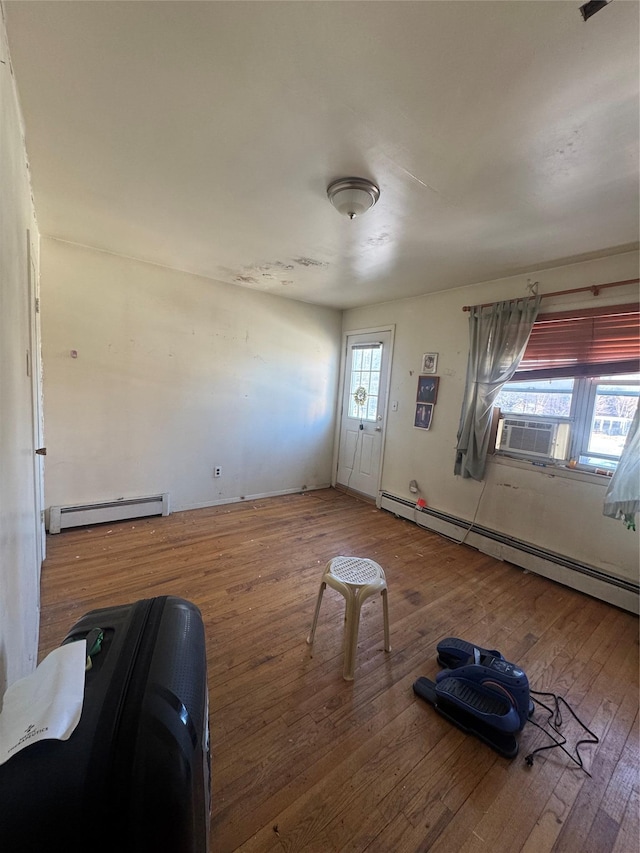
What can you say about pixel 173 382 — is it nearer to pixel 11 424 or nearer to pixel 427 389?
pixel 11 424

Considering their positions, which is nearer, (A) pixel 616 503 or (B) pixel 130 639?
(B) pixel 130 639

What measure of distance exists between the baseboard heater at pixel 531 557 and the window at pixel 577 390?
2.47 ft

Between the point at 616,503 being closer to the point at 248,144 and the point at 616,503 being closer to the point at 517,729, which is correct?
the point at 517,729

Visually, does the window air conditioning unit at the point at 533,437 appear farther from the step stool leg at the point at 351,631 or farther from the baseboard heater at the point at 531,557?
the step stool leg at the point at 351,631

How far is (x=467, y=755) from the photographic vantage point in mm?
1406

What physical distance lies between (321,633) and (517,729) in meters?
0.99

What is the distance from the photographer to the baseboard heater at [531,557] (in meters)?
2.43

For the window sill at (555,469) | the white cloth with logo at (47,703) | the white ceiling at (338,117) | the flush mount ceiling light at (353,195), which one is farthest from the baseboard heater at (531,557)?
the white cloth with logo at (47,703)

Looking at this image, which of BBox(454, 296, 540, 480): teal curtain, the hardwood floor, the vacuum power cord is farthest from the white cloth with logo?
BBox(454, 296, 540, 480): teal curtain

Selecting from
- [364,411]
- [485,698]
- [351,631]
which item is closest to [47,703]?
[351,631]

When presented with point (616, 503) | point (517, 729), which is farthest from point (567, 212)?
point (517, 729)

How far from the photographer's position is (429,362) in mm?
3660

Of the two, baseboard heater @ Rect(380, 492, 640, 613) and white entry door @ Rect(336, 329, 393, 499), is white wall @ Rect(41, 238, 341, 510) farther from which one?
baseboard heater @ Rect(380, 492, 640, 613)

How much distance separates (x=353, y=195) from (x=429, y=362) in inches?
86.5
